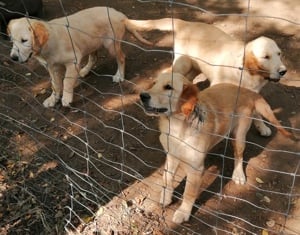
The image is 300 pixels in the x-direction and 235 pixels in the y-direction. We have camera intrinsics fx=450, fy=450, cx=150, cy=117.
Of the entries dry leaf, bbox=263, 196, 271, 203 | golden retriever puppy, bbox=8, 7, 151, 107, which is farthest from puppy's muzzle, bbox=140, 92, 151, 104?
dry leaf, bbox=263, 196, 271, 203

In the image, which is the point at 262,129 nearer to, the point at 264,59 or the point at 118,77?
the point at 264,59

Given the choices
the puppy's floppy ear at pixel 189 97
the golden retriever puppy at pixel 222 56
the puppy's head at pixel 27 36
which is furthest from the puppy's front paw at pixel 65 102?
the puppy's floppy ear at pixel 189 97

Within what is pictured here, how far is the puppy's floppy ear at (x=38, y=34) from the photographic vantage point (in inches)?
143

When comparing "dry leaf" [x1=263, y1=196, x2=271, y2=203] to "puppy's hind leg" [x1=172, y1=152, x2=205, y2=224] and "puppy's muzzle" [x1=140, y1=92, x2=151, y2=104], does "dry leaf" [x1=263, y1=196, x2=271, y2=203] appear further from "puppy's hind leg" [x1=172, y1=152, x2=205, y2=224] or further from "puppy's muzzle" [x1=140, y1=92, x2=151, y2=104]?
"puppy's muzzle" [x1=140, y1=92, x2=151, y2=104]

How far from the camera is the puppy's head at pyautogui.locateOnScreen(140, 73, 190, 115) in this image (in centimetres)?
263

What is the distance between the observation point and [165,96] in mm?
2654

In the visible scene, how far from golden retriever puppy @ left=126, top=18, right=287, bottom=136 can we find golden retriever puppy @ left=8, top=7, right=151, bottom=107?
27 cm

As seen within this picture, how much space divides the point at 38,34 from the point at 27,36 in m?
0.10

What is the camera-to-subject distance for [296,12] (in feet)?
17.1

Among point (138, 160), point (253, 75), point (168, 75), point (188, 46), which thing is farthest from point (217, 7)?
point (168, 75)

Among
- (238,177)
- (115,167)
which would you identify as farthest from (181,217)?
(115,167)

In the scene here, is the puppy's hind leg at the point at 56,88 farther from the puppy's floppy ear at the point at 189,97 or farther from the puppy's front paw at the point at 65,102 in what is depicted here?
the puppy's floppy ear at the point at 189,97

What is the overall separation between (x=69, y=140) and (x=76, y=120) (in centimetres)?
30

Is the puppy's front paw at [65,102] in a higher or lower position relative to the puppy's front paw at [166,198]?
higher
